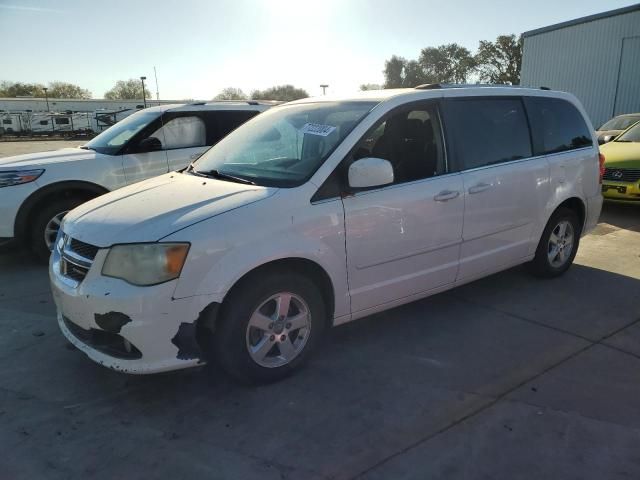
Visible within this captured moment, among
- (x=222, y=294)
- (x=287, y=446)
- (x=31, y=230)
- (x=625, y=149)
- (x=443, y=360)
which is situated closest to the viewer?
(x=287, y=446)

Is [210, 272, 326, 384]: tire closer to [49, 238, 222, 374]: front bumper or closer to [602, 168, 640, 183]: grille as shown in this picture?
[49, 238, 222, 374]: front bumper

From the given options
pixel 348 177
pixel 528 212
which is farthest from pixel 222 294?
pixel 528 212

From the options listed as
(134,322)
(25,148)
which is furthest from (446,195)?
(25,148)

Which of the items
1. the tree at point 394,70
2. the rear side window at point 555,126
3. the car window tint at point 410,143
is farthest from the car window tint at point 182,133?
the tree at point 394,70

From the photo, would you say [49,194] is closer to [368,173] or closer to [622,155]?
[368,173]

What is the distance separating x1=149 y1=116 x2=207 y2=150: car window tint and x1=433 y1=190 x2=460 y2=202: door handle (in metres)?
3.97

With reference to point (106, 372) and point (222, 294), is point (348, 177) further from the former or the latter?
point (106, 372)

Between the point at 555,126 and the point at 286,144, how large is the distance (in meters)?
2.77

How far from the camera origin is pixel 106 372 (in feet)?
10.9

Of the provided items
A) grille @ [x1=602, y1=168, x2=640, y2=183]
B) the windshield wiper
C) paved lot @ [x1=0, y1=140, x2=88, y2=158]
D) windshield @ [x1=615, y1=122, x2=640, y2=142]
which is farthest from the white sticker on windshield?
paved lot @ [x1=0, y1=140, x2=88, y2=158]

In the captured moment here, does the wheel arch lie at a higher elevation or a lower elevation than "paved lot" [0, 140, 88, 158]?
higher

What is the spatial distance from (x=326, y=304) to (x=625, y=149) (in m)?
7.55

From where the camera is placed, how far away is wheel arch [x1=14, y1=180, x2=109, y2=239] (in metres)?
5.40

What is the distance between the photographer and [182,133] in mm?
6492
